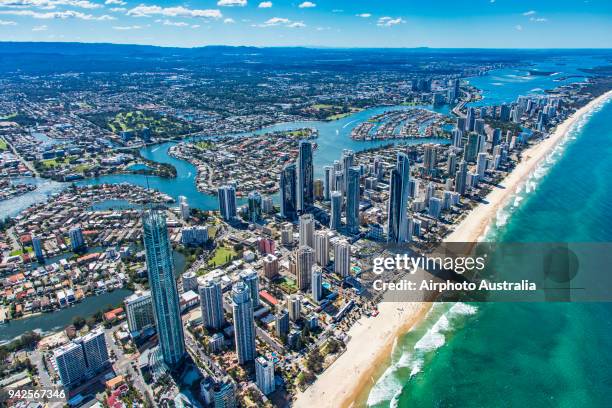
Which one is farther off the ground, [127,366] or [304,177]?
[304,177]

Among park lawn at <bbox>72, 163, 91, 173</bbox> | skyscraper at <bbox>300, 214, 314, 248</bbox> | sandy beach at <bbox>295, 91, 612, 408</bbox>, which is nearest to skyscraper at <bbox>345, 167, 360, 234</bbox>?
skyscraper at <bbox>300, 214, 314, 248</bbox>

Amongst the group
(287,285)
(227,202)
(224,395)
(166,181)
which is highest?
(227,202)

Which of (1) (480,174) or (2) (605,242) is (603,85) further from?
(2) (605,242)

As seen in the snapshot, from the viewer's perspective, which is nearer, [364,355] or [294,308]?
[364,355]

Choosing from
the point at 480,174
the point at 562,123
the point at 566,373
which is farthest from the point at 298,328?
the point at 562,123

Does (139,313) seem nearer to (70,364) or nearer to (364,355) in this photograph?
(70,364)

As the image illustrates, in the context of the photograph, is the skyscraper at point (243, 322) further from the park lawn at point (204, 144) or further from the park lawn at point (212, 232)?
the park lawn at point (204, 144)

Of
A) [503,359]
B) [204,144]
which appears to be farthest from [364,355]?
[204,144]
